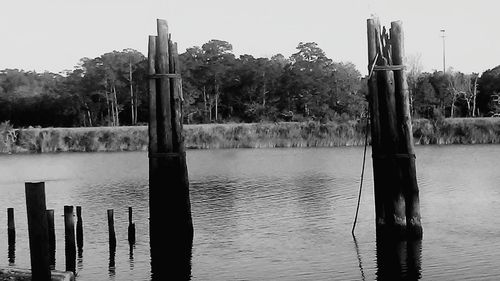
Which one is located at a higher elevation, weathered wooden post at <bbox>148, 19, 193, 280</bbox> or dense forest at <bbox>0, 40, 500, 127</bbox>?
dense forest at <bbox>0, 40, 500, 127</bbox>

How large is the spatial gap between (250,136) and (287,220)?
45.2m

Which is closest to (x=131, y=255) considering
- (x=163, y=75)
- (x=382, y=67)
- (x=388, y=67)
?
(x=163, y=75)

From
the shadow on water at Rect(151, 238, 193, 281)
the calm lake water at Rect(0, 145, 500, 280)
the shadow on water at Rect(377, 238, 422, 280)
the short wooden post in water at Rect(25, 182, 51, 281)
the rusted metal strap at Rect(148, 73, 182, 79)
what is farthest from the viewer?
the rusted metal strap at Rect(148, 73, 182, 79)

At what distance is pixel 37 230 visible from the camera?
1205 centimetres

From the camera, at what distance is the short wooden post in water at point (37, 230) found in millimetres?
11844

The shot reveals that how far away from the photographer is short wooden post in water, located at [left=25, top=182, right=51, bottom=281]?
11.8m

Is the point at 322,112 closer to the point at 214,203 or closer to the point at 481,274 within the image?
the point at 214,203

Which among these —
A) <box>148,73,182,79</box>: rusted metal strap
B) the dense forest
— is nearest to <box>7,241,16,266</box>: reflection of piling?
<box>148,73,182,79</box>: rusted metal strap

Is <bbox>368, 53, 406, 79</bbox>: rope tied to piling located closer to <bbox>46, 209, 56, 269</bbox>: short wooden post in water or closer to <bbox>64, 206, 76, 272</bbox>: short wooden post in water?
<bbox>64, 206, 76, 272</bbox>: short wooden post in water

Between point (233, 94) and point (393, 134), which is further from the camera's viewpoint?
point (233, 94)

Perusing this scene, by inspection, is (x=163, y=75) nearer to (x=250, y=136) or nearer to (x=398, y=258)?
(x=398, y=258)

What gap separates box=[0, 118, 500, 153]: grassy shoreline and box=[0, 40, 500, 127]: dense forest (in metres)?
19.4

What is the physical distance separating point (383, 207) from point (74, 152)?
60915mm

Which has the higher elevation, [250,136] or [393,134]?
[393,134]
